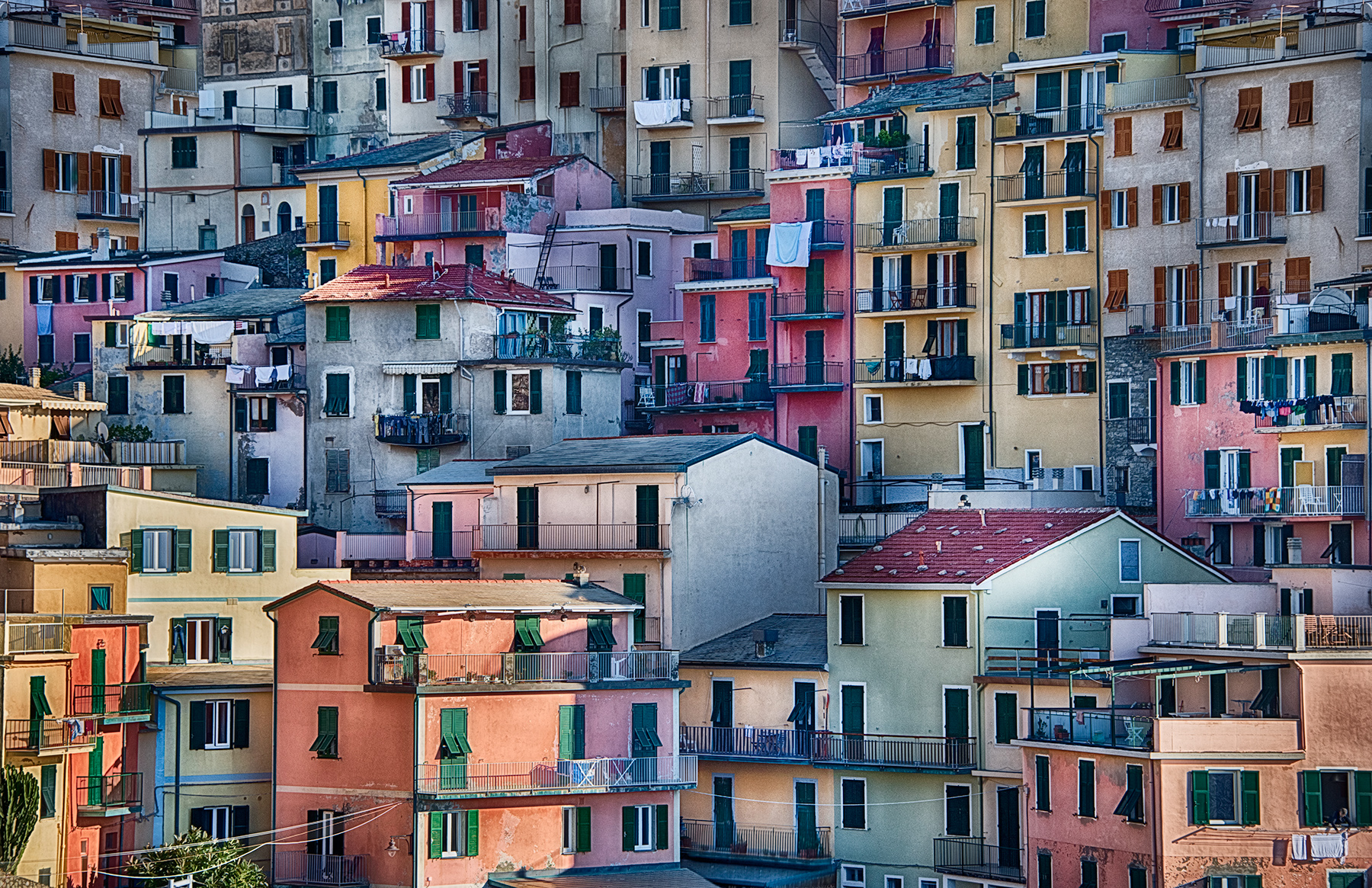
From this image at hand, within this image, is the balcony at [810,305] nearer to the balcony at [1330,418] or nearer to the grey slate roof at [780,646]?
the grey slate roof at [780,646]

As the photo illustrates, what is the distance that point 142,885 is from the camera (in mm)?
69000

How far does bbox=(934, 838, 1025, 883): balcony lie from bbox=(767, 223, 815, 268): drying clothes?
24.1m

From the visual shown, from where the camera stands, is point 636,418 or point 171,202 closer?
point 636,418

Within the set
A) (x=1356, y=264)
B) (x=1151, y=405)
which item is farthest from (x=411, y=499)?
(x=1356, y=264)

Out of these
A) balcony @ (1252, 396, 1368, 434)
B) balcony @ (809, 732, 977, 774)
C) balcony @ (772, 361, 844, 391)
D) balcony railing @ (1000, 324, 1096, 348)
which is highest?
balcony railing @ (1000, 324, 1096, 348)

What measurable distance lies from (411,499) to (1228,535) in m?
23.1

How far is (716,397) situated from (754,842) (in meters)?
21.5

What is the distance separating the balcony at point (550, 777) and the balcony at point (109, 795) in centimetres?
734

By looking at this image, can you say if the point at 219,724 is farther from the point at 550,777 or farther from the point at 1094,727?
the point at 1094,727

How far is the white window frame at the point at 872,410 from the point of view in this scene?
303 feet

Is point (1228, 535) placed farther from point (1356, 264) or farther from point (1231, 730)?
point (1231, 730)

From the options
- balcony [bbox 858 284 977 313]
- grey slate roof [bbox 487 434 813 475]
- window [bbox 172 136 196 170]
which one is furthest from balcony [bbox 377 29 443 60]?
grey slate roof [bbox 487 434 813 475]

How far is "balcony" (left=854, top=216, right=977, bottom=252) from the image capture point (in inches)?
3570

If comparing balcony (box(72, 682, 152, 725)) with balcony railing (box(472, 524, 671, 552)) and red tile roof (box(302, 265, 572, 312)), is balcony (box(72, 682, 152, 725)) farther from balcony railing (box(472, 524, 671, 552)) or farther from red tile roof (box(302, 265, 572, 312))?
red tile roof (box(302, 265, 572, 312))
